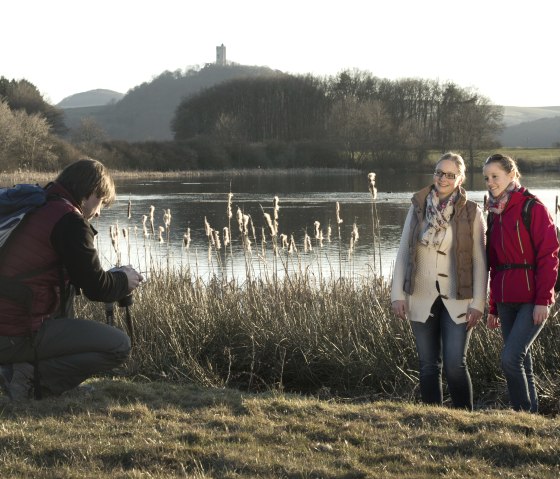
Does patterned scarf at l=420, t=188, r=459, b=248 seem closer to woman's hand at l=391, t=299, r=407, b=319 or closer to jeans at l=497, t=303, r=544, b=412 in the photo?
woman's hand at l=391, t=299, r=407, b=319

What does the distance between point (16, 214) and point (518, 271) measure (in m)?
2.82

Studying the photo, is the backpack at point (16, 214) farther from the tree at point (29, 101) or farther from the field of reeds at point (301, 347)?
the tree at point (29, 101)

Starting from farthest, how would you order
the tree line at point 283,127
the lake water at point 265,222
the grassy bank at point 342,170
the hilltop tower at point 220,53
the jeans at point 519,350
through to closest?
the hilltop tower at point 220,53 < the tree line at point 283,127 < the grassy bank at point 342,170 < the lake water at point 265,222 < the jeans at point 519,350

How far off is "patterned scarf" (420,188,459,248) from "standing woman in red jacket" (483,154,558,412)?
0.26 meters

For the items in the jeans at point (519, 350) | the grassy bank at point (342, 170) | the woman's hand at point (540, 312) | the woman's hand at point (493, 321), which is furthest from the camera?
the grassy bank at point (342, 170)

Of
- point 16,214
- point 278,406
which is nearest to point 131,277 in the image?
point 16,214

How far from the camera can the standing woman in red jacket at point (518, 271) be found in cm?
445

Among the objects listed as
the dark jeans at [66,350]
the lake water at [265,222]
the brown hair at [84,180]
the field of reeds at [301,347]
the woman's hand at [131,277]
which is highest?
the brown hair at [84,180]

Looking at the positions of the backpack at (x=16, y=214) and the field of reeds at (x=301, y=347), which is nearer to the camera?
the backpack at (x=16, y=214)

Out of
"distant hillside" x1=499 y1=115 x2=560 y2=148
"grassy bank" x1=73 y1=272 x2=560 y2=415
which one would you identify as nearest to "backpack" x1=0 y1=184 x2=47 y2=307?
A: "grassy bank" x1=73 y1=272 x2=560 y2=415

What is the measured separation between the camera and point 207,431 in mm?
4059

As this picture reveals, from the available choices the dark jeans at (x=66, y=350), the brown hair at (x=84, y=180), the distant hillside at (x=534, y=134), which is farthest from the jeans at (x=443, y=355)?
the distant hillside at (x=534, y=134)

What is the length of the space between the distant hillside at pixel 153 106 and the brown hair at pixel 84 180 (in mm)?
108542

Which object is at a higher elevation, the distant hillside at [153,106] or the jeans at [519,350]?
the distant hillside at [153,106]
